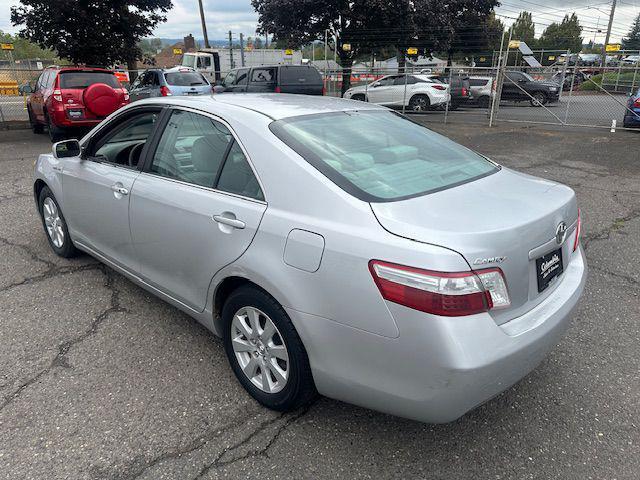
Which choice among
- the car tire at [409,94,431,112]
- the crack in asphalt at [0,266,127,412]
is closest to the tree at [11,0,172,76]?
the car tire at [409,94,431,112]

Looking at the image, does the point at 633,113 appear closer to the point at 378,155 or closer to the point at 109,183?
the point at 378,155

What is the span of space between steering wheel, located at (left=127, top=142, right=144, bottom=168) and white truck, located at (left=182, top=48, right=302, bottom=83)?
74.4 ft

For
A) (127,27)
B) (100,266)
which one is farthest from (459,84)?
(100,266)

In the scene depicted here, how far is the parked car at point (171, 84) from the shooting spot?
14375 millimetres

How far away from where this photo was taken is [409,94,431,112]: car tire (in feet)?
59.2

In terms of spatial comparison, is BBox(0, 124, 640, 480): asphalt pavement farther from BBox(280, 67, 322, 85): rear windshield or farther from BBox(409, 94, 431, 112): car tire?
BBox(409, 94, 431, 112): car tire

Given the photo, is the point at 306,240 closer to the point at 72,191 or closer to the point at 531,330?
the point at 531,330

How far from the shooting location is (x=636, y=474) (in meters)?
2.14

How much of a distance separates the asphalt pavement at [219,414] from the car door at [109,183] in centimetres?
50

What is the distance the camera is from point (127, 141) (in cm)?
365

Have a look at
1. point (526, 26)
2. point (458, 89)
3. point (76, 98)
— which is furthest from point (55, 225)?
point (526, 26)

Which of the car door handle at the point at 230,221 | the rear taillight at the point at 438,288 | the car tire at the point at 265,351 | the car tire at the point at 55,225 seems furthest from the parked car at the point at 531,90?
the rear taillight at the point at 438,288

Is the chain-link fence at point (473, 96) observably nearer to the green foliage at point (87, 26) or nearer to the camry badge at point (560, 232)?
the green foliage at point (87, 26)

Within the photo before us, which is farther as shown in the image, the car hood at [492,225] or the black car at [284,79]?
the black car at [284,79]
